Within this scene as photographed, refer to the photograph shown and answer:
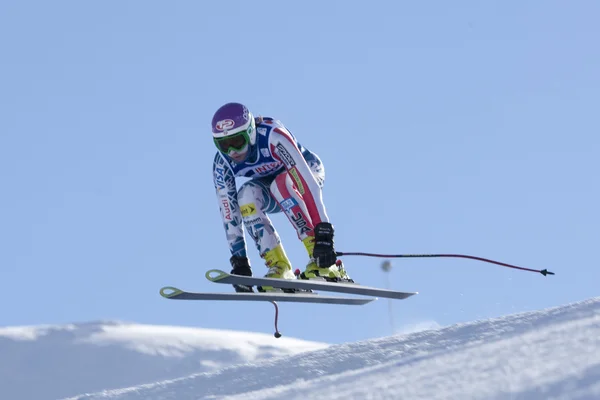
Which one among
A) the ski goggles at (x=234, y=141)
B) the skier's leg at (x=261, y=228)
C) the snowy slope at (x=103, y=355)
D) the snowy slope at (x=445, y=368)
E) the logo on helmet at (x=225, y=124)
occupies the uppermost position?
the snowy slope at (x=103, y=355)

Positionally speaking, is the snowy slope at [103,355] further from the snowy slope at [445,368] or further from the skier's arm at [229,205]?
the snowy slope at [445,368]

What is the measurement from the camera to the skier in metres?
11.3

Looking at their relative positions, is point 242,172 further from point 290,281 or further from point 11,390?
point 11,390

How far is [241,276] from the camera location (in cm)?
1081

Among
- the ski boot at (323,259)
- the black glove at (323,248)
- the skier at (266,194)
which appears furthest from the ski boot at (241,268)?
the black glove at (323,248)

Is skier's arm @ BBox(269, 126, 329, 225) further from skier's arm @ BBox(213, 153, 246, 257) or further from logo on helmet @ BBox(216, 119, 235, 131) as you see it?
skier's arm @ BBox(213, 153, 246, 257)

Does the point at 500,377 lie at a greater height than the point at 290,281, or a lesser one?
lesser

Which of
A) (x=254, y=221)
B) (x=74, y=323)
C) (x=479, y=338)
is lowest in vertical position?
(x=479, y=338)

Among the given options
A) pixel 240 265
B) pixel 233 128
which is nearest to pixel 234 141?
pixel 233 128

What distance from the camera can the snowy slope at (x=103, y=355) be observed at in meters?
28.5

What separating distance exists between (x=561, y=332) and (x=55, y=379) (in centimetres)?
2290

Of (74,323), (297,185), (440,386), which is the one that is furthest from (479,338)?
(74,323)

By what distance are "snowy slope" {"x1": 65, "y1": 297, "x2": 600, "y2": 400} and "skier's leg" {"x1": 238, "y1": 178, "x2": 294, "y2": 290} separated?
1.42 m

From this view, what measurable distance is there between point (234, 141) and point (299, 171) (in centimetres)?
71
